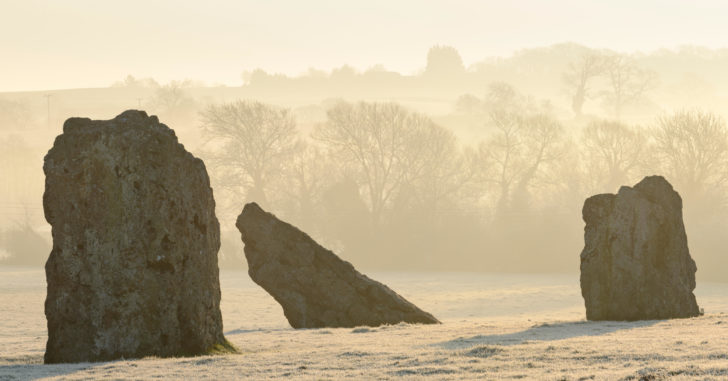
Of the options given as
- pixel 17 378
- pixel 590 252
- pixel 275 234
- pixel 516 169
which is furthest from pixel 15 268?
pixel 17 378

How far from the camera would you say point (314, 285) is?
25438 millimetres

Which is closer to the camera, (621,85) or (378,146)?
(378,146)

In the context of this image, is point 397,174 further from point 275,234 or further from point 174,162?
point 174,162

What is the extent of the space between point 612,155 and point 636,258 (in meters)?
52.9

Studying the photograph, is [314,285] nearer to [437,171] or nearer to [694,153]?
[694,153]

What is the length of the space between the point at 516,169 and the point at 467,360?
217 feet

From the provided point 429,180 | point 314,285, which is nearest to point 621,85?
point 429,180

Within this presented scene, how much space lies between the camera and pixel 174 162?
56.1ft

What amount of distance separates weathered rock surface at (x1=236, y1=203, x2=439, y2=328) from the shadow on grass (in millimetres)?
4560

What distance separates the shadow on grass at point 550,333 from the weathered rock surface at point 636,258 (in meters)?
1.04

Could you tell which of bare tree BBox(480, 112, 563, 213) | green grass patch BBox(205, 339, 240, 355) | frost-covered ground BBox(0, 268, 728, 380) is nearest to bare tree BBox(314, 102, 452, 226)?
bare tree BBox(480, 112, 563, 213)

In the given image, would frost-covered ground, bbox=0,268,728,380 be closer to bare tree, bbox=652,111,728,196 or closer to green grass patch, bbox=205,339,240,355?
green grass patch, bbox=205,339,240,355

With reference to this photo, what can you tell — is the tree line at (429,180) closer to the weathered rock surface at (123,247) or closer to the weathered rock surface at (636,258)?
the weathered rock surface at (636,258)

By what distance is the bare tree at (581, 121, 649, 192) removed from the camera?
72.9 metres
